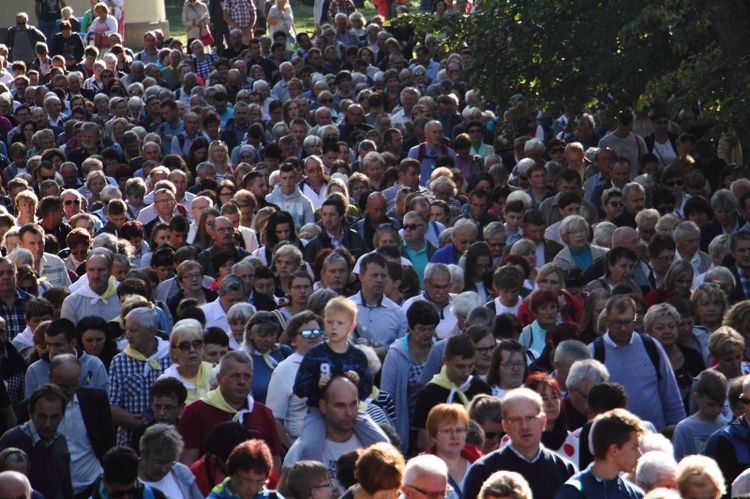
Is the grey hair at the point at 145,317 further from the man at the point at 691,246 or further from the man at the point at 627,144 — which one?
the man at the point at 627,144

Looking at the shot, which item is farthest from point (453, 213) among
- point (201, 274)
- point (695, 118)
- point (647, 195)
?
point (695, 118)

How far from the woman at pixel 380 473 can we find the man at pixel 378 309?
4.31 m

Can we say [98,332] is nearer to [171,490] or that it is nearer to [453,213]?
[171,490]

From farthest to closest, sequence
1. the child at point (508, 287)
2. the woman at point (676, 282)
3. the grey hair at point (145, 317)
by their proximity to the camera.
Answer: the woman at point (676, 282)
the child at point (508, 287)
the grey hair at point (145, 317)

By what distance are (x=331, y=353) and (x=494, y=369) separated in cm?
153

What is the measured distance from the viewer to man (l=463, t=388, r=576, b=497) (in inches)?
303

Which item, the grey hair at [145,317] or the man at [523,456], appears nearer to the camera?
the man at [523,456]

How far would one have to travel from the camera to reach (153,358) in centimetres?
1062

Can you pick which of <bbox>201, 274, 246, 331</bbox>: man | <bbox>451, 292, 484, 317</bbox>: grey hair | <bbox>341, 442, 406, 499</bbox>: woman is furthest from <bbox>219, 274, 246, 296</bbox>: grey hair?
<bbox>341, 442, 406, 499</bbox>: woman

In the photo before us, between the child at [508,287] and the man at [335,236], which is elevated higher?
the child at [508,287]

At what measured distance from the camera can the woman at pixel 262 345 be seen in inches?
408

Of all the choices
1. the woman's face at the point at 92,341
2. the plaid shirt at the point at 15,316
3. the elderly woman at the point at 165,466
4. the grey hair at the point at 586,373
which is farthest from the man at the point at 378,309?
the elderly woman at the point at 165,466

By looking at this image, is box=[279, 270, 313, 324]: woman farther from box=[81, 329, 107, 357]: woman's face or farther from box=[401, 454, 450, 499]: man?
box=[401, 454, 450, 499]: man

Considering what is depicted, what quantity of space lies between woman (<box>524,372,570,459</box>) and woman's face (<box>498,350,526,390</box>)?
62cm
